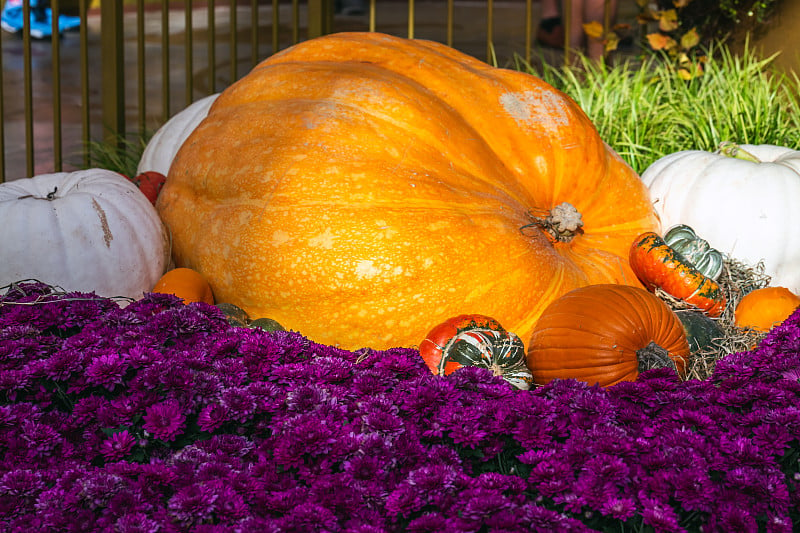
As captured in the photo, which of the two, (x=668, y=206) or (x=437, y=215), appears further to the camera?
(x=668, y=206)

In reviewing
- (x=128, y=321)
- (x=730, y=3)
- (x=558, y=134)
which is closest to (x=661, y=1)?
(x=730, y=3)

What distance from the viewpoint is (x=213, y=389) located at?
5.39 feet

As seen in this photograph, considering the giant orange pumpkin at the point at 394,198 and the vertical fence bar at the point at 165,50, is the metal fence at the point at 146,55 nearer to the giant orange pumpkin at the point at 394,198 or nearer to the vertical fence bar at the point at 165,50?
the vertical fence bar at the point at 165,50

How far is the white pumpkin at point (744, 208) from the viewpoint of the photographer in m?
3.23

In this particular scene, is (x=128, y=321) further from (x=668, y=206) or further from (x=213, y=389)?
(x=668, y=206)

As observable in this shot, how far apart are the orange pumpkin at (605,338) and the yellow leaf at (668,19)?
315 centimetres

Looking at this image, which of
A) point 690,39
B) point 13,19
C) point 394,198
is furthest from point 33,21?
point 394,198

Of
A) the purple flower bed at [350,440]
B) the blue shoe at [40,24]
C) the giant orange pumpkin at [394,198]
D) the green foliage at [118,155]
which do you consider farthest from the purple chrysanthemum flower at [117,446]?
the blue shoe at [40,24]

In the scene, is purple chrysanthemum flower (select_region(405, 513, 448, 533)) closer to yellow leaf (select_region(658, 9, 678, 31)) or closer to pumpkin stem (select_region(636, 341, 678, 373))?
pumpkin stem (select_region(636, 341, 678, 373))

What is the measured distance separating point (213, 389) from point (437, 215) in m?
1.10

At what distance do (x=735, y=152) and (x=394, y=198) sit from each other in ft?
5.89

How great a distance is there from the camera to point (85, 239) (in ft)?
8.77

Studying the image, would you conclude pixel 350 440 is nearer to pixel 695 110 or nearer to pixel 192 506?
pixel 192 506

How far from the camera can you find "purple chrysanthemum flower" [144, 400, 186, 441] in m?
1.51
